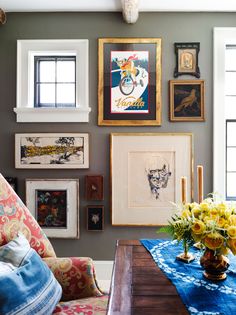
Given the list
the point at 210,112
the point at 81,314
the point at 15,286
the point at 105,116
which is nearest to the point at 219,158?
the point at 210,112

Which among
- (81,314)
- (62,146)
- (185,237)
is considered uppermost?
(62,146)

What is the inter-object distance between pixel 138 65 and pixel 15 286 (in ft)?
7.53

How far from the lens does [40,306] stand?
118cm

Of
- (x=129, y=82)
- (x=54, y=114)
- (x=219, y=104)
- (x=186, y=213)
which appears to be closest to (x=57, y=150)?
(x=54, y=114)

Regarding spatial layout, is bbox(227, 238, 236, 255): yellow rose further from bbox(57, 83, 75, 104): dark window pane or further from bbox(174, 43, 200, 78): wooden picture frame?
bbox(57, 83, 75, 104): dark window pane

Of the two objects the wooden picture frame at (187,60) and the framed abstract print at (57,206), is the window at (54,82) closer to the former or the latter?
the framed abstract print at (57,206)

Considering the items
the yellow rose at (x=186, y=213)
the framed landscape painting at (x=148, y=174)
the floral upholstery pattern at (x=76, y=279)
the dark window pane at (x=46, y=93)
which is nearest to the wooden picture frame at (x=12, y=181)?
the dark window pane at (x=46, y=93)

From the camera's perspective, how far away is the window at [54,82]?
295 centimetres

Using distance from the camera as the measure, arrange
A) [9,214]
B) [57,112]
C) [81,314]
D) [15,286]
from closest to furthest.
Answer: [15,286]
[81,314]
[9,214]
[57,112]

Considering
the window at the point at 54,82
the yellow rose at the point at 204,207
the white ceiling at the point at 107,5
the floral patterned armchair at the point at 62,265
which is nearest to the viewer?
the yellow rose at the point at 204,207

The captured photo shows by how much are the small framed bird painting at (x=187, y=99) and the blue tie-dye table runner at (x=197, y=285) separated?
1526 mm

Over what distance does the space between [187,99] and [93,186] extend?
1.26m

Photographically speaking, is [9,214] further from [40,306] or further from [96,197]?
[96,197]

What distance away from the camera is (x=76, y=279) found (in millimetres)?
1455
